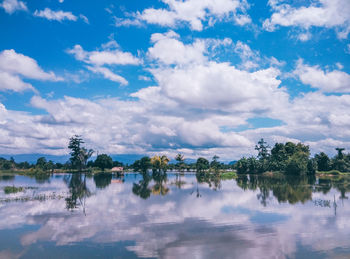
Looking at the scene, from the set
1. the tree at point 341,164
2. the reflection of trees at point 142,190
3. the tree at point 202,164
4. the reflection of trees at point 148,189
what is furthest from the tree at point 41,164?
the tree at point 341,164

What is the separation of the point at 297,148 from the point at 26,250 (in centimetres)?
11860

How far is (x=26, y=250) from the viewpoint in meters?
15.9

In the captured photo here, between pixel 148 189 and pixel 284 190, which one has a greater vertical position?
pixel 148 189

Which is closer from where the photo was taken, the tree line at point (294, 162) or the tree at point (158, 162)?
the tree line at point (294, 162)

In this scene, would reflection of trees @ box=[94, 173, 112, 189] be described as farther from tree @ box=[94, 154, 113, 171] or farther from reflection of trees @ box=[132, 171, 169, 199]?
tree @ box=[94, 154, 113, 171]

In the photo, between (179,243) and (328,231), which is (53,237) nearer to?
(179,243)

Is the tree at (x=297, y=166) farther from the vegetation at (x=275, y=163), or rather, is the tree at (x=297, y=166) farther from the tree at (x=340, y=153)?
the tree at (x=340, y=153)

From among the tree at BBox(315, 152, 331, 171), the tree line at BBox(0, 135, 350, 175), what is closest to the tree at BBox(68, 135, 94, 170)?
the tree line at BBox(0, 135, 350, 175)

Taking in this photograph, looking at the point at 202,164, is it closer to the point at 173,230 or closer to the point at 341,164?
the point at 341,164

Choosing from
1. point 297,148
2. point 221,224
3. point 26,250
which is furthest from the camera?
point 297,148

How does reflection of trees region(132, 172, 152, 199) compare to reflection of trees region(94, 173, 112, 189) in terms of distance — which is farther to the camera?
reflection of trees region(94, 173, 112, 189)

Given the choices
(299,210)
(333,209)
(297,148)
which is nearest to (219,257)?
(299,210)

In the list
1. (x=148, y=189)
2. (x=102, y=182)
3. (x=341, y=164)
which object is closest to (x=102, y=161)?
(x=102, y=182)

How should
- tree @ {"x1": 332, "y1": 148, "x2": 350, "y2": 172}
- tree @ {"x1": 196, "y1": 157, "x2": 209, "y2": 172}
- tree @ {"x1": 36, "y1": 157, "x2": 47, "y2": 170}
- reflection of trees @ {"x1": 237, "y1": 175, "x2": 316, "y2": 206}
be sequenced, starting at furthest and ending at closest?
tree @ {"x1": 196, "y1": 157, "x2": 209, "y2": 172} < tree @ {"x1": 36, "y1": 157, "x2": 47, "y2": 170} < tree @ {"x1": 332, "y1": 148, "x2": 350, "y2": 172} < reflection of trees @ {"x1": 237, "y1": 175, "x2": 316, "y2": 206}
